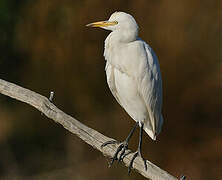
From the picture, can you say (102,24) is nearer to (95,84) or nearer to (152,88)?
(152,88)

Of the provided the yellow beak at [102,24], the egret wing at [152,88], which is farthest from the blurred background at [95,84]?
the yellow beak at [102,24]

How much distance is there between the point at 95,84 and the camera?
19.9ft

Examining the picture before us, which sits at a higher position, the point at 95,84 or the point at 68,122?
the point at 68,122

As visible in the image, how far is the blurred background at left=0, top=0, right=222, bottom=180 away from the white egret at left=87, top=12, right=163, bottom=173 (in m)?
2.20

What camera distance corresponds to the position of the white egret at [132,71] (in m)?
3.29

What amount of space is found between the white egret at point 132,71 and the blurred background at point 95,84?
2201 millimetres

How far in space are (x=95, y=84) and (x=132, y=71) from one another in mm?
2731

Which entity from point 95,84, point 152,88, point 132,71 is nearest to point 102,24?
point 132,71

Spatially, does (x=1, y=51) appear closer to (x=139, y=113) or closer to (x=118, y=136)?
(x=118, y=136)

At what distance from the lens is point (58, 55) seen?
6.26 meters

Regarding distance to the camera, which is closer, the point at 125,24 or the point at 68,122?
the point at 68,122

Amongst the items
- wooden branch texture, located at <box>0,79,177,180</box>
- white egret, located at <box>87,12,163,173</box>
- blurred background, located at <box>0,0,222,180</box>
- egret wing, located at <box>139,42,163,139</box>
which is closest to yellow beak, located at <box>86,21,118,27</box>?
white egret, located at <box>87,12,163,173</box>

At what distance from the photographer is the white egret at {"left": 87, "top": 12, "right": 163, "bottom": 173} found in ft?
10.8

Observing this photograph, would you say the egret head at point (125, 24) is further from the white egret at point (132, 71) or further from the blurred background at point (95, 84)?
the blurred background at point (95, 84)
